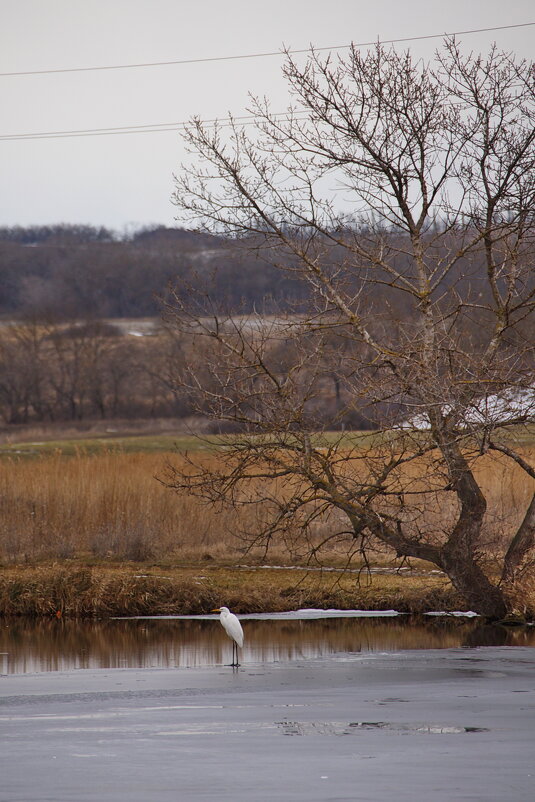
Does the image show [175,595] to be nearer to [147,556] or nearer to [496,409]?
[147,556]

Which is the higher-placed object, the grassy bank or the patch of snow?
the patch of snow

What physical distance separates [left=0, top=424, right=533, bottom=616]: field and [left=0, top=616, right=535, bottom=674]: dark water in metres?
0.52

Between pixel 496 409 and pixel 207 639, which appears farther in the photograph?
pixel 207 639

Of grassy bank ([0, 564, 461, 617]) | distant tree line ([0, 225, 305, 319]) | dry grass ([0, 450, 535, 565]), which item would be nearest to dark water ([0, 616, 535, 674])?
grassy bank ([0, 564, 461, 617])

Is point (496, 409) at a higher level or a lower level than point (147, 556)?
higher

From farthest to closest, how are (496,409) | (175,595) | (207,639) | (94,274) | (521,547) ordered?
1. (94,274)
2. (175,595)
3. (521,547)
4. (207,639)
5. (496,409)

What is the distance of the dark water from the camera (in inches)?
481

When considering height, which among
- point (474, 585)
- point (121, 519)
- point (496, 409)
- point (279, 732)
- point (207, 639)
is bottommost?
point (207, 639)

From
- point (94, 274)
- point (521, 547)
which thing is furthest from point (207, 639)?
point (94, 274)

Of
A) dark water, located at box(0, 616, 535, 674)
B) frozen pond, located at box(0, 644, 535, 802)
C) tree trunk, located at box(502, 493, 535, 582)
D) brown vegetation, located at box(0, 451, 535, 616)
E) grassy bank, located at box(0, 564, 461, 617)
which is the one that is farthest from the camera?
brown vegetation, located at box(0, 451, 535, 616)

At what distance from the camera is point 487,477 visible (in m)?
22.2

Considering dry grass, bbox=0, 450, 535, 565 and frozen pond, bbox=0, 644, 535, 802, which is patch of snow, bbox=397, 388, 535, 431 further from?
dry grass, bbox=0, 450, 535, 565

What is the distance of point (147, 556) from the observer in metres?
19.9

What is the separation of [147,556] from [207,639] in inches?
247
